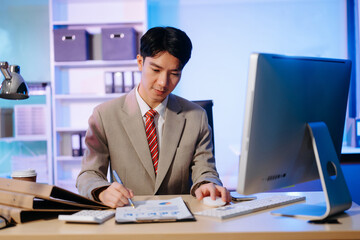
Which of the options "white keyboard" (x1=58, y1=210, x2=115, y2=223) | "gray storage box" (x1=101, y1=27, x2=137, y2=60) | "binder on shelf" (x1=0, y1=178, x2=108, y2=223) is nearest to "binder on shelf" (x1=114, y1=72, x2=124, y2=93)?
"gray storage box" (x1=101, y1=27, x2=137, y2=60)

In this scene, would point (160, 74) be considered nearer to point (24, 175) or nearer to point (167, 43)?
point (167, 43)

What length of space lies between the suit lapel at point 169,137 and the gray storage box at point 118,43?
2053 millimetres

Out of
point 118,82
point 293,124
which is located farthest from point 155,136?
point 118,82

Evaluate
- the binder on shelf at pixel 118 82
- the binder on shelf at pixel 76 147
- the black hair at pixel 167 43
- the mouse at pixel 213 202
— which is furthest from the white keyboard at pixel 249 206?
the binder on shelf at pixel 76 147

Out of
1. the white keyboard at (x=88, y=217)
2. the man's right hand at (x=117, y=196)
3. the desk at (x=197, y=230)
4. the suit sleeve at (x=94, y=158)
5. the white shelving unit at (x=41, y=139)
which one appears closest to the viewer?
the desk at (x=197, y=230)

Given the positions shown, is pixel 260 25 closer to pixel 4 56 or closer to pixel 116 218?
pixel 4 56

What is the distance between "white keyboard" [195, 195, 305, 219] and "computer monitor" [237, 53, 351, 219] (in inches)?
5.3

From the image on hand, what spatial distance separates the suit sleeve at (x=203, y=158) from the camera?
5.62 feet

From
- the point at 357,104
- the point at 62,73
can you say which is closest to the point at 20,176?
the point at 62,73

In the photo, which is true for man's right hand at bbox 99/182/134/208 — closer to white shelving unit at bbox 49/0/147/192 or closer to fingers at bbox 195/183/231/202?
fingers at bbox 195/183/231/202

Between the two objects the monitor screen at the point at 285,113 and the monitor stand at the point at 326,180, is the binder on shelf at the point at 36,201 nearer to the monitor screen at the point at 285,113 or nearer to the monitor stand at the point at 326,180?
the monitor screen at the point at 285,113

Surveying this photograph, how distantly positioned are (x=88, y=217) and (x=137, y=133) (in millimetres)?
678

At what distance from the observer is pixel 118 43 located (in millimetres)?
3807

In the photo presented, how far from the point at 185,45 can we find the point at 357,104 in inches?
112
